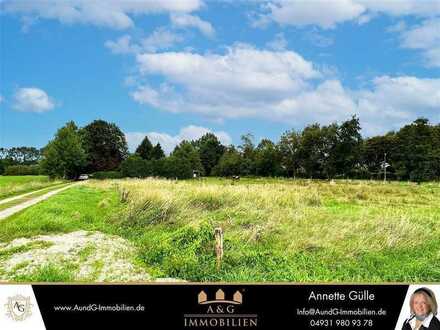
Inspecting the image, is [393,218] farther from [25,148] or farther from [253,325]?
[25,148]

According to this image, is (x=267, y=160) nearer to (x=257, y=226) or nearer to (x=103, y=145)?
(x=257, y=226)

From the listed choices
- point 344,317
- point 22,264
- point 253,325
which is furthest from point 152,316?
point 22,264

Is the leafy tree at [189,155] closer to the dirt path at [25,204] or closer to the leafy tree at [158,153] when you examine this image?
the leafy tree at [158,153]

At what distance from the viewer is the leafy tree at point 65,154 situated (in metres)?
6.75

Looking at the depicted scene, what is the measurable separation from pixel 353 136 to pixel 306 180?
1.52 metres

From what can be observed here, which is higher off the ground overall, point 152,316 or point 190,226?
point 190,226

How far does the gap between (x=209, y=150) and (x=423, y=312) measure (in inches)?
179

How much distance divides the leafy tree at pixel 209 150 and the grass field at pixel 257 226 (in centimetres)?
48

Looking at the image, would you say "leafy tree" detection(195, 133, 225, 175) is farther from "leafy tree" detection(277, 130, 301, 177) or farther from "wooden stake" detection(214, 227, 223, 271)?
"wooden stake" detection(214, 227, 223, 271)

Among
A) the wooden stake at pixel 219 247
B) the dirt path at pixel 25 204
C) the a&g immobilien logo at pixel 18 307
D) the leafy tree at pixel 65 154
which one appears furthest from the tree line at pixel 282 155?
the a&g immobilien logo at pixel 18 307

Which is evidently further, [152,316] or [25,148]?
[25,148]

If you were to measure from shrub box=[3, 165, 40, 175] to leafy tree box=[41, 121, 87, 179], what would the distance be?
171 mm

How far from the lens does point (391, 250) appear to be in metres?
6.79

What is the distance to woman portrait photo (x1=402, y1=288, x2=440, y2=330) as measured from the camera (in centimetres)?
438
